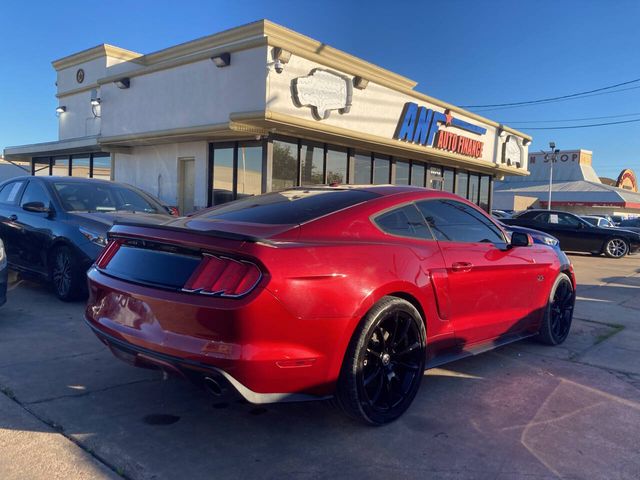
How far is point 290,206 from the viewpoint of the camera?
12.1ft

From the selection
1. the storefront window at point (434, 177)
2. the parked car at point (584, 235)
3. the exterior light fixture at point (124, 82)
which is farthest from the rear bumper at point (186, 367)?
the parked car at point (584, 235)

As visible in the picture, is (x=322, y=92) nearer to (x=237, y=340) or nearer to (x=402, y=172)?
(x=402, y=172)

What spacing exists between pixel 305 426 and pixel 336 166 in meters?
11.0

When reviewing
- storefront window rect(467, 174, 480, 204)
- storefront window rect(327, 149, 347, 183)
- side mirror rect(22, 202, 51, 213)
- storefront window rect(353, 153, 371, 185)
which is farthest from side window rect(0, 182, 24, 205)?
storefront window rect(467, 174, 480, 204)

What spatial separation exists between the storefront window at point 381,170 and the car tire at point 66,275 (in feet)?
32.3

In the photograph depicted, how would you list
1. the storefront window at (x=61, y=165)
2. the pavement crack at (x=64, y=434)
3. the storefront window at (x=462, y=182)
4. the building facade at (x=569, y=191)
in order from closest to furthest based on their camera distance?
the pavement crack at (x=64, y=434), the storefront window at (x=61, y=165), the storefront window at (x=462, y=182), the building facade at (x=569, y=191)

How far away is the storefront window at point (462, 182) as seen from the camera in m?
19.2

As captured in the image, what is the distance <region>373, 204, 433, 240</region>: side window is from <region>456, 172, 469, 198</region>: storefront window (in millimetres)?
15842

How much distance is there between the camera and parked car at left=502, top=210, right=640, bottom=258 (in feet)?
57.0

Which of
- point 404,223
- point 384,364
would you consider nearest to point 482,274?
point 404,223

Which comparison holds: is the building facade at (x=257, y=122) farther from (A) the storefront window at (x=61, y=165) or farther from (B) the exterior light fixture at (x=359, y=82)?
(A) the storefront window at (x=61, y=165)

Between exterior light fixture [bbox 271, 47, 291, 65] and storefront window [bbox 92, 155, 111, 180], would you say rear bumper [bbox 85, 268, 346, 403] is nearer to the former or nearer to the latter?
exterior light fixture [bbox 271, 47, 291, 65]

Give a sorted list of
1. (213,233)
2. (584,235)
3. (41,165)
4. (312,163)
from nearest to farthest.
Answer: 1. (213,233)
2. (312,163)
3. (584,235)
4. (41,165)

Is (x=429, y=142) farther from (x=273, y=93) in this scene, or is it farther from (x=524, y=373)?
(x=524, y=373)
